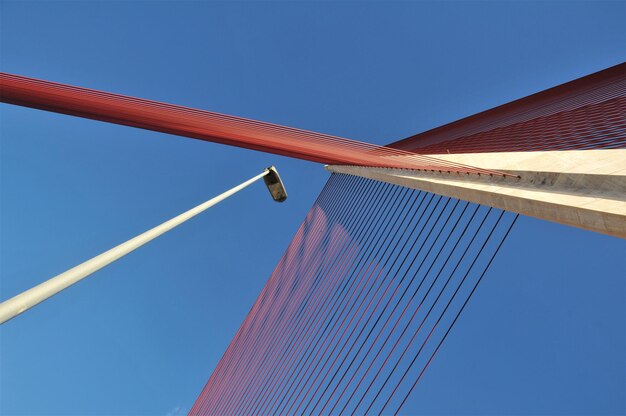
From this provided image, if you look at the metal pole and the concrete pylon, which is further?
the concrete pylon

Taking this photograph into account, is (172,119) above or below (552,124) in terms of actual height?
below

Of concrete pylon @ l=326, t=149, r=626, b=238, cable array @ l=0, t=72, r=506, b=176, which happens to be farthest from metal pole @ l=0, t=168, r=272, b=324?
concrete pylon @ l=326, t=149, r=626, b=238

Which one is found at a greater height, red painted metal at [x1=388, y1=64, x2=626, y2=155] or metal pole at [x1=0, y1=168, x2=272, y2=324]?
red painted metal at [x1=388, y1=64, x2=626, y2=155]

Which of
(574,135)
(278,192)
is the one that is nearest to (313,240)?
(278,192)

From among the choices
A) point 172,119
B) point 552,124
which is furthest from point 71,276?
point 552,124

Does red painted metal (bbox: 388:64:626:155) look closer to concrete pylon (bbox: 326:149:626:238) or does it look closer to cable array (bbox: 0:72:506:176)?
concrete pylon (bbox: 326:149:626:238)

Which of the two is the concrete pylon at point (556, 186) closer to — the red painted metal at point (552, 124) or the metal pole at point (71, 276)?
the red painted metal at point (552, 124)

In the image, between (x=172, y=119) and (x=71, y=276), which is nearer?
(x=71, y=276)

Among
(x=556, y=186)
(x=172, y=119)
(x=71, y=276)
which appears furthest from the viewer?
(x=556, y=186)

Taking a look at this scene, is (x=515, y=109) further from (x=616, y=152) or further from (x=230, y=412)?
(x=230, y=412)

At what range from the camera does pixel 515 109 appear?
6566mm

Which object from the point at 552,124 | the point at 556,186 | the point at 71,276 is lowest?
the point at 71,276

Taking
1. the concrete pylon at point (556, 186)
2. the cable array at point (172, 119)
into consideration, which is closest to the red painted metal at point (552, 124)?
the concrete pylon at point (556, 186)

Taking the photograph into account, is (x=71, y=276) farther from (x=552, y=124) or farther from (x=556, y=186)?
(x=552, y=124)
